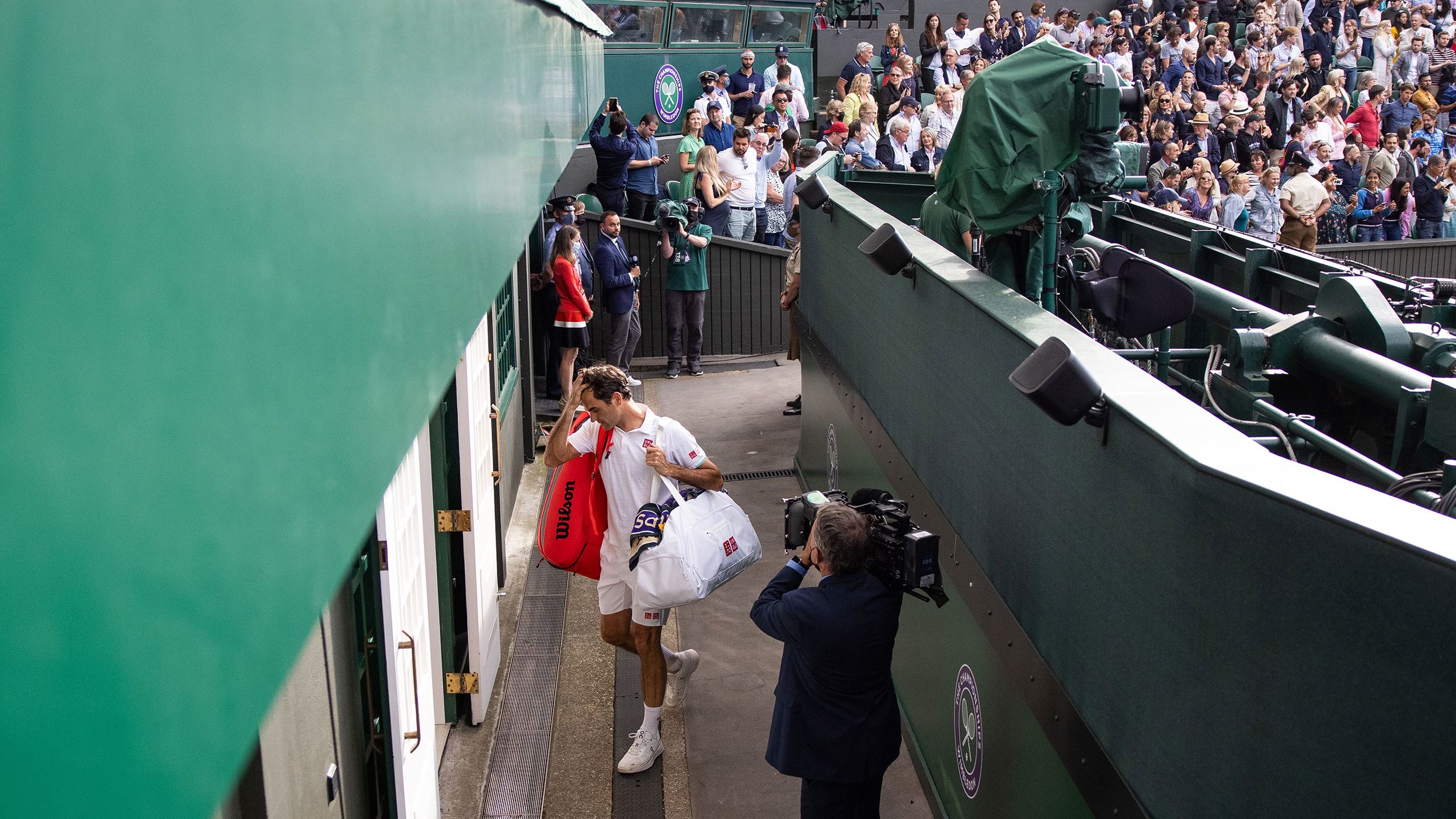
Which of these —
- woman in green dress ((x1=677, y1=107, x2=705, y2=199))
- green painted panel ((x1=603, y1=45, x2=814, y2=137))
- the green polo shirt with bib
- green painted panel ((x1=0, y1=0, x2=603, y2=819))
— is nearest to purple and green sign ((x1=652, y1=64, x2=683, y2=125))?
green painted panel ((x1=603, y1=45, x2=814, y2=137))

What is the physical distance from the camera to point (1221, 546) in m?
2.48

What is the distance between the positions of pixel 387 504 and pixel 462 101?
6.73ft

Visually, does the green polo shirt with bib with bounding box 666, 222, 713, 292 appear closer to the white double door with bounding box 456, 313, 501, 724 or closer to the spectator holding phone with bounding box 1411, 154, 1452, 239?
the white double door with bounding box 456, 313, 501, 724

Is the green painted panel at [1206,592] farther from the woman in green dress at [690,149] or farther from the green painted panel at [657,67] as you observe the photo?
the green painted panel at [657,67]

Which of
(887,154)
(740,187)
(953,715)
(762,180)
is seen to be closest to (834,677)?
(953,715)

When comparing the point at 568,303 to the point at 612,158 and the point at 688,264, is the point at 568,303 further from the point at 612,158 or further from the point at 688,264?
the point at 612,158

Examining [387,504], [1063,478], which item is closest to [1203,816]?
[1063,478]

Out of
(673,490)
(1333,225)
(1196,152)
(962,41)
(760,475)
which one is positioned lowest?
(760,475)

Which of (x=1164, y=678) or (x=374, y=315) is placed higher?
(x=374, y=315)

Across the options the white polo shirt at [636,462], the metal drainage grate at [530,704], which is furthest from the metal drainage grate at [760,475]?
the white polo shirt at [636,462]

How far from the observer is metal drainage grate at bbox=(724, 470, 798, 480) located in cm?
987

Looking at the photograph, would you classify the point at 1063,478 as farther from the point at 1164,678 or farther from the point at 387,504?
the point at 387,504

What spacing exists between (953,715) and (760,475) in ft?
16.7

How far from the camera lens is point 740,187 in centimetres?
1407
